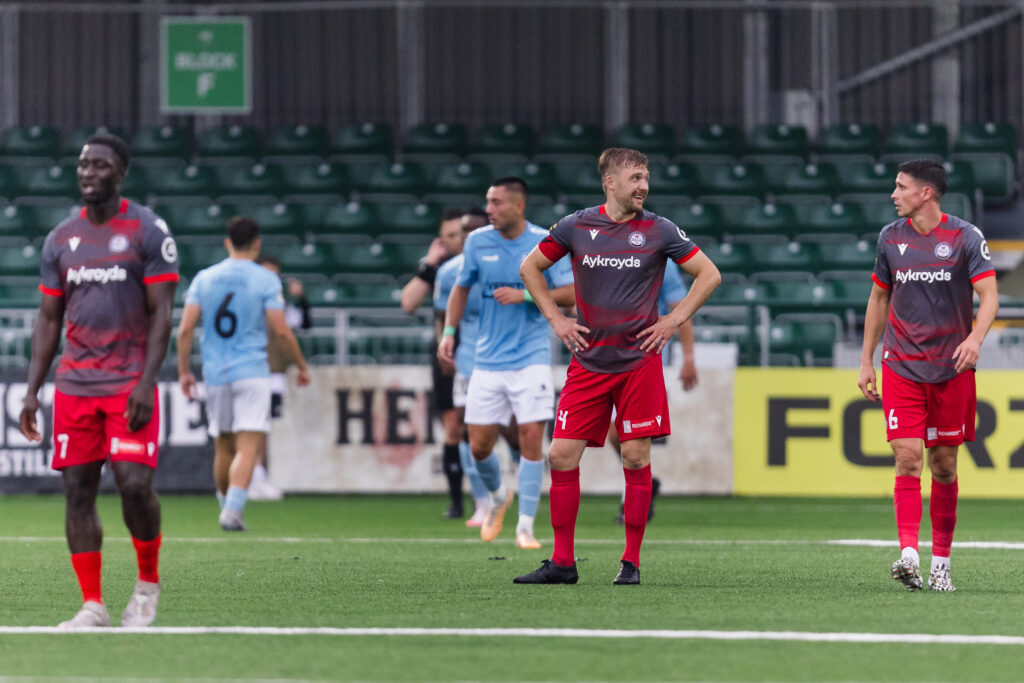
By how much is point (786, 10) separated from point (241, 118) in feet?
28.9

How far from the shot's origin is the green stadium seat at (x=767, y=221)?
2105 centimetres

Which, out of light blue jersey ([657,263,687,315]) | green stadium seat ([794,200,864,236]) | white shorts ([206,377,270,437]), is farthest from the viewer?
Result: green stadium seat ([794,200,864,236])

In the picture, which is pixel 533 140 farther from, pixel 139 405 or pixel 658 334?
pixel 139 405

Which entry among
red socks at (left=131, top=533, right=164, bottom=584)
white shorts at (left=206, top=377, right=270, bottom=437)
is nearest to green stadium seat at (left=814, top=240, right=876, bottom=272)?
white shorts at (left=206, top=377, right=270, bottom=437)

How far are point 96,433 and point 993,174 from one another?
18.0m

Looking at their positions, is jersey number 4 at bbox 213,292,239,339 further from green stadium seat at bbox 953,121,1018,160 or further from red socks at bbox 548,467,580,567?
green stadium seat at bbox 953,121,1018,160

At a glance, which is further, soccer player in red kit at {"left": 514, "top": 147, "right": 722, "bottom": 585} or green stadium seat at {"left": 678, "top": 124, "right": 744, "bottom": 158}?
green stadium seat at {"left": 678, "top": 124, "right": 744, "bottom": 158}

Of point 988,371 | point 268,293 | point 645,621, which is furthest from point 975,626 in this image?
point 988,371

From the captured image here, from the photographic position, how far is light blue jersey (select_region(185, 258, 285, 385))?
Answer: 1250cm

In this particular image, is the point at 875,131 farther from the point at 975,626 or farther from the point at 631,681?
the point at 631,681

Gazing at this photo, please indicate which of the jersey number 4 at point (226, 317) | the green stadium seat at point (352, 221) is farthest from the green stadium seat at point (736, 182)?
the jersey number 4 at point (226, 317)

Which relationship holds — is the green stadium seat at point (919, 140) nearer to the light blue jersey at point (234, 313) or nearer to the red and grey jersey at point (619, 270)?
the light blue jersey at point (234, 313)

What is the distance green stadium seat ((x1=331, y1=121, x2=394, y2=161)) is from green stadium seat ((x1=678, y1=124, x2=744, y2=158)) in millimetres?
4127

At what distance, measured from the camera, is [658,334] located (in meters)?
8.25
